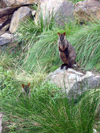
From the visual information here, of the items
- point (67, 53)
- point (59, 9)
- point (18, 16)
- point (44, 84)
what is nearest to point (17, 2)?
point (18, 16)

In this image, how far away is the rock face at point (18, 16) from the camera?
705 cm

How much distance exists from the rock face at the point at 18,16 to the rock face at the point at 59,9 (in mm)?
655

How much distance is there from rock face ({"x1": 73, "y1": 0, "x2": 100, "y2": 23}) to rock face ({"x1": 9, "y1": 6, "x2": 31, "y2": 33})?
190 centimetres

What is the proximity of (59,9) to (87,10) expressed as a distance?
105cm

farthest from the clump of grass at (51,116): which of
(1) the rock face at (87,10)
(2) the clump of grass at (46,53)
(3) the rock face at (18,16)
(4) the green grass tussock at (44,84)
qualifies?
(3) the rock face at (18,16)

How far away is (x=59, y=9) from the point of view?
656 cm

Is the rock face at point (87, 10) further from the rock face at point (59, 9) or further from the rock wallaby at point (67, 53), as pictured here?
the rock wallaby at point (67, 53)

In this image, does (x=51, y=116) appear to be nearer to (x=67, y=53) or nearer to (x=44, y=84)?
(x=44, y=84)

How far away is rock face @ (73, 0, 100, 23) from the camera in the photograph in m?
5.79

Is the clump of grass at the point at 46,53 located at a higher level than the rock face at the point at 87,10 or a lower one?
lower

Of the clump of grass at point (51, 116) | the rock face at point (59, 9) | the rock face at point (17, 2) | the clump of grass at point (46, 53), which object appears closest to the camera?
the clump of grass at point (51, 116)

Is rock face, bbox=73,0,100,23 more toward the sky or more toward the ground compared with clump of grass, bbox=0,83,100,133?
more toward the sky

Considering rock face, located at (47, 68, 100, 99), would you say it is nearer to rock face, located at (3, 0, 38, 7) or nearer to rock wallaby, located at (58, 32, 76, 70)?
rock wallaby, located at (58, 32, 76, 70)

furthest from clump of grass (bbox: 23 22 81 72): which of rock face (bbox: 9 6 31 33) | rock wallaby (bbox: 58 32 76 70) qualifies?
rock face (bbox: 9 6 31 33)
